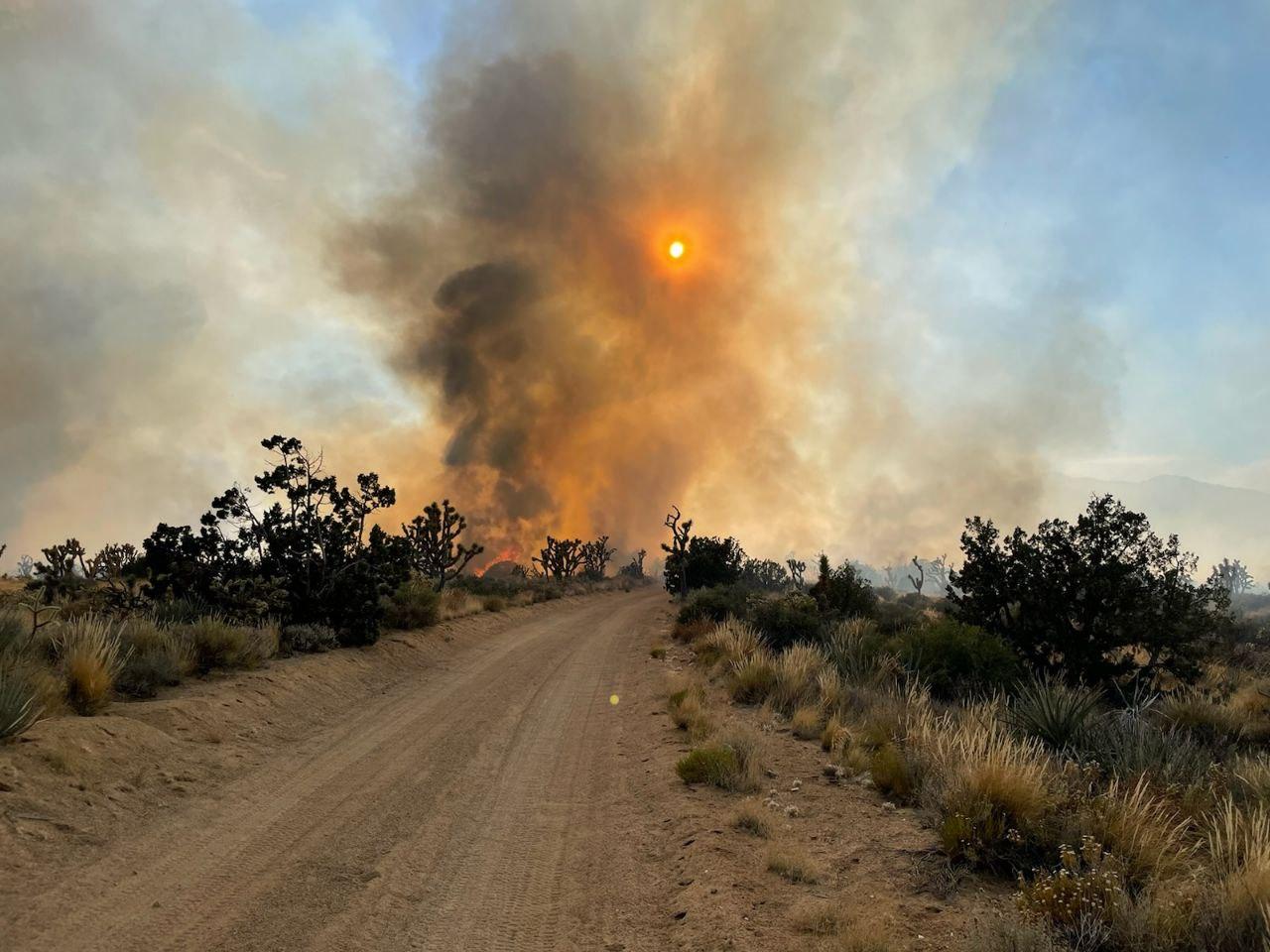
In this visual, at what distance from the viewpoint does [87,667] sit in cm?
922

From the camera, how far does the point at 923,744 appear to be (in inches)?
331

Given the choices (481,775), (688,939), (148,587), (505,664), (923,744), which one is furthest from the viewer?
(505,664)

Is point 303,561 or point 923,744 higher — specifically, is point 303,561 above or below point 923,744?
above

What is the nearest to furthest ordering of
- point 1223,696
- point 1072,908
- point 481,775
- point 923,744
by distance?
1. point 1072,908
2. point 923,744
3. point 481,775
4. point 1223,696

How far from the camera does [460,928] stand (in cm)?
508

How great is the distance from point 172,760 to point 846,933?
8.47 m

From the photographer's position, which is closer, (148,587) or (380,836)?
(380,836)

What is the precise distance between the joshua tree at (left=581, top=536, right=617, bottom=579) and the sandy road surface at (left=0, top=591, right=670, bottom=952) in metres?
73.8

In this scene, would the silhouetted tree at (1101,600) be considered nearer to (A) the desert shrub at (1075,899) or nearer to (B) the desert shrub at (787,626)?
(B) the desert shrub at (787,626)

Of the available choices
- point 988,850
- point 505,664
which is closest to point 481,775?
point 988,850

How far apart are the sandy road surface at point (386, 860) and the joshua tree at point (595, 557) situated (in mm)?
73811

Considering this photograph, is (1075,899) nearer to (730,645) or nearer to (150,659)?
(150,659)

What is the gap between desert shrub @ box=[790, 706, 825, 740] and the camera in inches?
430

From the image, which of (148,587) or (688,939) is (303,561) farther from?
(688,939)
